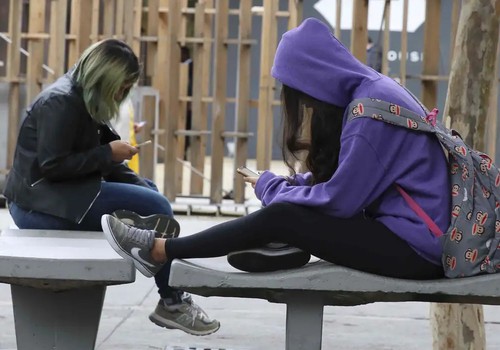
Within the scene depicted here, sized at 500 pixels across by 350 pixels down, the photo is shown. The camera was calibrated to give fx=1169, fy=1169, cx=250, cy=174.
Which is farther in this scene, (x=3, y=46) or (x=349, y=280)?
(x=3, y=46)

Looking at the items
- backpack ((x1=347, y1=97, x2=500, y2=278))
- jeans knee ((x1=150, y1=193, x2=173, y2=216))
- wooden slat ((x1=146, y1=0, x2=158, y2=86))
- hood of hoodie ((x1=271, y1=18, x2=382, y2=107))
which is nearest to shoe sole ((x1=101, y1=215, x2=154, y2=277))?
hood of hoodie ((x1=271, y1=18, x2=382, y2=107))

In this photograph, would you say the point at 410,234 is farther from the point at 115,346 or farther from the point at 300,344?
the point at 115,346

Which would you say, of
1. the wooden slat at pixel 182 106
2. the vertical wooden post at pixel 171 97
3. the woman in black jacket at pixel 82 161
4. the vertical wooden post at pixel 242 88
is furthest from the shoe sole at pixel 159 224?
the wooden slat at pixel 182 106

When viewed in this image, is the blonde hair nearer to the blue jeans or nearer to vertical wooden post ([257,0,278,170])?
the blue jeans

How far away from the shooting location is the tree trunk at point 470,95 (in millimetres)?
5285

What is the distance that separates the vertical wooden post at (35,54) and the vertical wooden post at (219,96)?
77.6 inches

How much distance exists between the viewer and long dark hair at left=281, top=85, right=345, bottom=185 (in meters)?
4.08

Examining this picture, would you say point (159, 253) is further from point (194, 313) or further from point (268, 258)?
point (194, 313)

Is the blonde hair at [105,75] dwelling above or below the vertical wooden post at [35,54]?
above

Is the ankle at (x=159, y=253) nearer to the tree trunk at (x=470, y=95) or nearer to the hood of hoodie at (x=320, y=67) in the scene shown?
the hood of hoodie at (x=320, y=67)

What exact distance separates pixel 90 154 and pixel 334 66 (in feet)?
5.24

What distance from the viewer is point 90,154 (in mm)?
5246

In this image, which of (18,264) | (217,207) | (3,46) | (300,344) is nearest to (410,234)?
(300,344)

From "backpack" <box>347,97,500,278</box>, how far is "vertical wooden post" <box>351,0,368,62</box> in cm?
758
